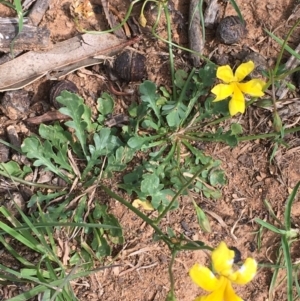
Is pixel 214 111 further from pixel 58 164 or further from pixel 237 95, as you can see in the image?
pixel 58 164

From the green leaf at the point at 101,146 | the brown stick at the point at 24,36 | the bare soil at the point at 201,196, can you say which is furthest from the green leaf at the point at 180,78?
the brown stick at the point at 24,36

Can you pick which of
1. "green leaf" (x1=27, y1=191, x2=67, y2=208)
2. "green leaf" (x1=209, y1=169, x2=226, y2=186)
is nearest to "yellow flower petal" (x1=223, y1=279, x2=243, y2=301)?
"green leaf" (x1=209, y1=169, x2=226, y2=186)

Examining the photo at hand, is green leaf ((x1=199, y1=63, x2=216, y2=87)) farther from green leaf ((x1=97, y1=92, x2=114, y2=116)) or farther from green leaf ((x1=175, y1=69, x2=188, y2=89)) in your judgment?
green leaf ((x1=97, y1=92, x2=114, y2=116))

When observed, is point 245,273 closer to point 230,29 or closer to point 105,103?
point 105,103

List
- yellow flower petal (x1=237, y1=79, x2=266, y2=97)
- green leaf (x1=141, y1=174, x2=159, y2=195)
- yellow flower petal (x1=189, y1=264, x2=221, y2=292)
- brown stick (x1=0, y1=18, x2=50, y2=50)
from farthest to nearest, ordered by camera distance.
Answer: brown stick (x1=0, y1=18, x2=50, y2=50)
green leaf (x1=141, y1=174, x2=159, y2=195)
yellow flower petal (x1=237, y1=79, x2=266, y2=97)
yellow flower petal (x1=189, y1=264, x2=221, y2=292)

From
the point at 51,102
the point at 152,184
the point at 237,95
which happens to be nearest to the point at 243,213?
the point at 152,184
